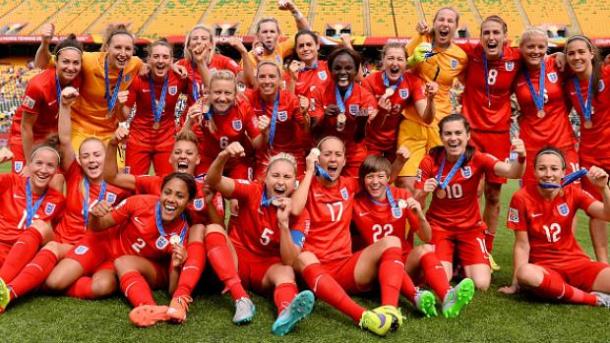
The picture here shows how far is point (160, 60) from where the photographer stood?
4.81 m

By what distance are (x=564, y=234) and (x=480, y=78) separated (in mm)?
1595

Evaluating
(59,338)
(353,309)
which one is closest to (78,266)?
(59,338)

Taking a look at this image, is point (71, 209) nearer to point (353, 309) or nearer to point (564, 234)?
point (353, 309)

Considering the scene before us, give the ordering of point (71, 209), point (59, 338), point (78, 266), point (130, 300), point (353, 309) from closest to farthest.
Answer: point (59, 338)
point (353, 309)
point (130, 300)
point (78, 266)
point (71, 209)

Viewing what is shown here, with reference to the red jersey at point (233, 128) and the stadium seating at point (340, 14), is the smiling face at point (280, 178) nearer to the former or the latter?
the red jersey at point (233, 128)

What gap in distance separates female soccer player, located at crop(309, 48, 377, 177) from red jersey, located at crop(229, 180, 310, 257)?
0.91m

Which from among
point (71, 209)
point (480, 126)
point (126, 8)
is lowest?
point (71, 209)

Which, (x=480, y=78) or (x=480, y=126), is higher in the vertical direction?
(x=480, y=78)

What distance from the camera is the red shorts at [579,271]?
3.89 meters

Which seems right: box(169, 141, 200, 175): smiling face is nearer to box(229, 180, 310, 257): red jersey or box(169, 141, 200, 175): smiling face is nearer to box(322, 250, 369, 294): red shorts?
box(229, 180, 310, 257): red jersey

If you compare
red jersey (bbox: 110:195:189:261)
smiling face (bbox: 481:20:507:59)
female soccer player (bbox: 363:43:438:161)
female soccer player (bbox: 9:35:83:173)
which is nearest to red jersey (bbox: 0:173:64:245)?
red jersey (bbox: 110:195:189:261)

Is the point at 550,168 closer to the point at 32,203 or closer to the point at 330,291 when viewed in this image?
the point at 330,291

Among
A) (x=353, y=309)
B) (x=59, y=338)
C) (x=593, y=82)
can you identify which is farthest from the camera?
(x=593, y=82)

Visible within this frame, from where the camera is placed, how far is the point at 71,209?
13.6 feet
